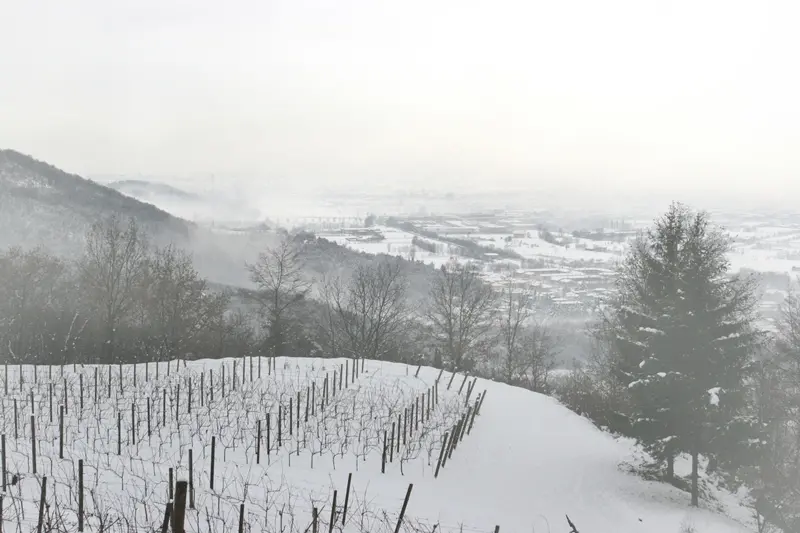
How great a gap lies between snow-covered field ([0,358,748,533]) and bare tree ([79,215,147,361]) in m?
10.9

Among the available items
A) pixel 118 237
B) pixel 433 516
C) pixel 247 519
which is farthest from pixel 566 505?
pixel 118 237

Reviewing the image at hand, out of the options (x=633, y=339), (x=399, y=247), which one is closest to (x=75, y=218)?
(x=399, y=247)

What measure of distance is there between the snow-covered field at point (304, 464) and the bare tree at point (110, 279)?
10.9 meters

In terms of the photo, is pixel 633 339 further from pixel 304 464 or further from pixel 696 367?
pixel 304 464

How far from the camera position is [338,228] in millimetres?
129250

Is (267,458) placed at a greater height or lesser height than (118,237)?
lesser

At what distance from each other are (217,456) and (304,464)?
1805 millimetres

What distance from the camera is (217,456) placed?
38.9 feet

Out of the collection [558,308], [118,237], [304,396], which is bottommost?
[558,308]

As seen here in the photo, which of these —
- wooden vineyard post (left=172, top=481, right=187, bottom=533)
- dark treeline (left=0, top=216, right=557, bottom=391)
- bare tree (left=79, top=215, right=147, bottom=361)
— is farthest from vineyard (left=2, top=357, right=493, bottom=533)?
dark treeline (left=0, top=216, right=557, bottom=391)

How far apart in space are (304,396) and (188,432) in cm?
469

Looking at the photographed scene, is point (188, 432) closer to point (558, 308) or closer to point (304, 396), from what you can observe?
point (304, 396)

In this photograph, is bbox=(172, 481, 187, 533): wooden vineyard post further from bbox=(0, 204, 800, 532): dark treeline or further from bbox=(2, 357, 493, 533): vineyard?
bbox=(0, 204, 800, 532): dark treeline

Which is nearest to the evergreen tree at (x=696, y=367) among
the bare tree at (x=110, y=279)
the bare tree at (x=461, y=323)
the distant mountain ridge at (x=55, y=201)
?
the bare tree at (x=461, y=323)
